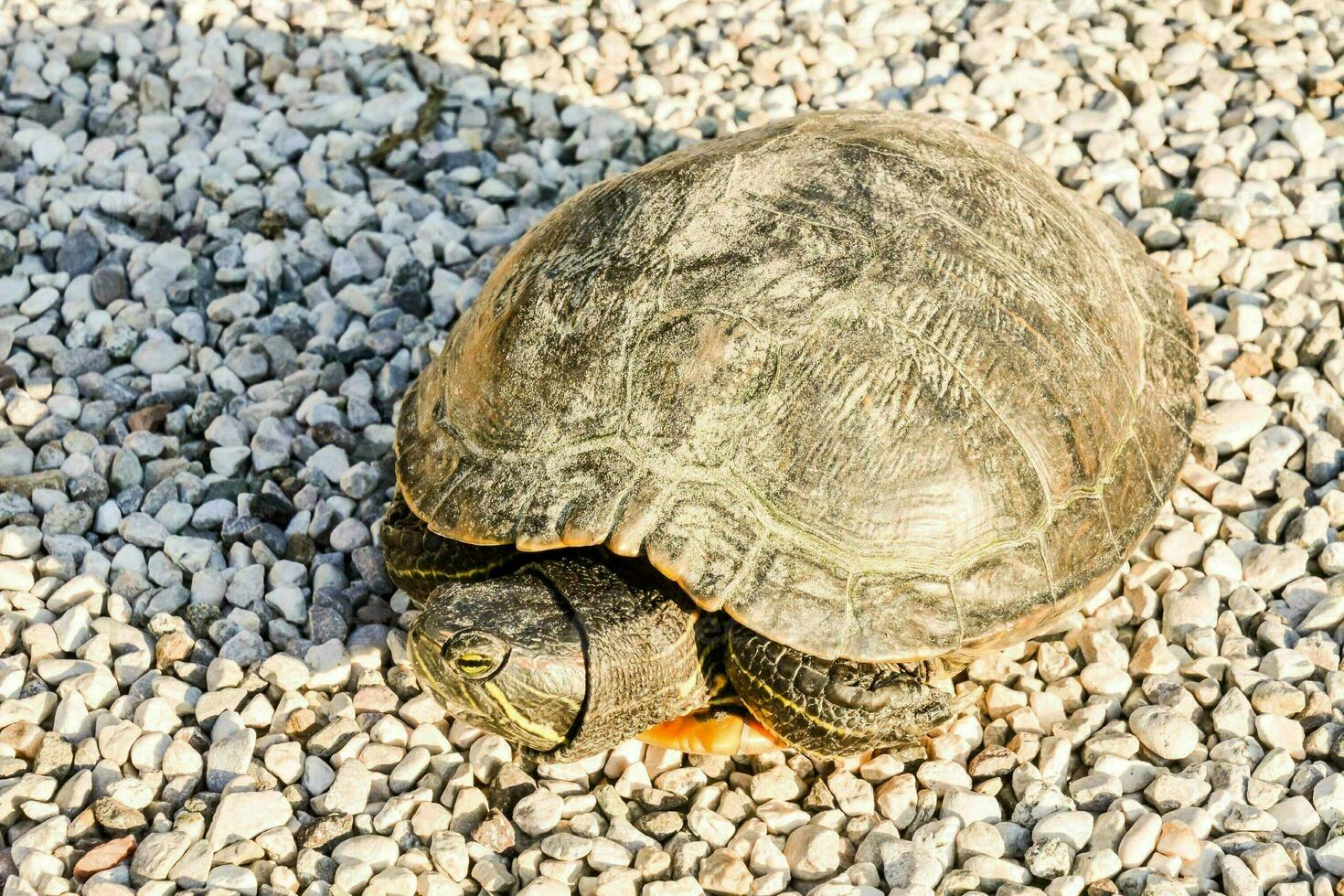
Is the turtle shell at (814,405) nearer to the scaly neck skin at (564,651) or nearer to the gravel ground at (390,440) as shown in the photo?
the scaly neck skin at (564,651)

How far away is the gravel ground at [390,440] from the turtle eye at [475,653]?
54cm

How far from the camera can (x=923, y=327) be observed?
3408 mm

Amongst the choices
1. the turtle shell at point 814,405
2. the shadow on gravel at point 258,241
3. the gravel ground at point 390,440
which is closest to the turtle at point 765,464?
the turtle shell at point 814,405

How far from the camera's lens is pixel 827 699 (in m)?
3.32

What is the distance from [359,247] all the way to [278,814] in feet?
7.98

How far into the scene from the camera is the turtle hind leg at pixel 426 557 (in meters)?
3.64

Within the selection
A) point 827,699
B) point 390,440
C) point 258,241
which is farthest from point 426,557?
point 258,241

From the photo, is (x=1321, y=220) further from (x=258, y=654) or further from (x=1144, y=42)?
(x=258, y=654)

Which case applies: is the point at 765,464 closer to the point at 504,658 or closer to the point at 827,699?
the point at 827,699

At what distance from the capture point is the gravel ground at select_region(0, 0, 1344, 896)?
11.1 feet

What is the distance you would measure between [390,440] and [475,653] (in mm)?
1559

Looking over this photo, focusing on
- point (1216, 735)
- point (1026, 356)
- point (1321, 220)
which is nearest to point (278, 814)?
point (1026, 356)

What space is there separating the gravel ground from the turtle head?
376 millimetres

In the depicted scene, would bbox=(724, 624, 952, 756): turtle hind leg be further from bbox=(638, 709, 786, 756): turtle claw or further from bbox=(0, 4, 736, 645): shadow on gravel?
bbox=(0, 4, 736, 645): shadow on gravel
